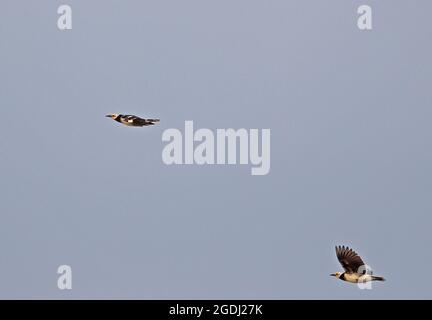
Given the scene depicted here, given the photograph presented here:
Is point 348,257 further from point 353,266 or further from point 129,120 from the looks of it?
point 129,120

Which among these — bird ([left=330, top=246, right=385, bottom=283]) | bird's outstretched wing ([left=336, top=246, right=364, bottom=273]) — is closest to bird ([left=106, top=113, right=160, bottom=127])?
bird's outstretched wing ([left=336, top=246, right=364, bottom=273])

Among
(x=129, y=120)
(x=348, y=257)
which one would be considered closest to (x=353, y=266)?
(x=348, y=257)

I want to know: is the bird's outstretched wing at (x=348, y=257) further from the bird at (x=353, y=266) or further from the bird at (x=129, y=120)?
the bird at (x=129, y=120)

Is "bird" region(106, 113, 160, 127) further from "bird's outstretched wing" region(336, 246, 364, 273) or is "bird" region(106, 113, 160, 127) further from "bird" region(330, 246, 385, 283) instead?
"bird" region(330, 246, 385, 283)

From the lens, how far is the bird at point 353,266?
4034cm

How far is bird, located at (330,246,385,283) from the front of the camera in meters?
40.3

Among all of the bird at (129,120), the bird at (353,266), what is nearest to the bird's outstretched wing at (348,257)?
the bird at (353,266)

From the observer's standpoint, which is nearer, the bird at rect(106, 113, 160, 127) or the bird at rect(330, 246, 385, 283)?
the bird at rect(330, 246, 385, 283)

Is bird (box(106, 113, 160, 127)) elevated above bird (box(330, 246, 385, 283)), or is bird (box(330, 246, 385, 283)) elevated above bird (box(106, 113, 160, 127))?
bird (box(106, 113, 160, 127))

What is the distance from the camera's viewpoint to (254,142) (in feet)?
158

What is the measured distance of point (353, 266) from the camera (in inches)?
1608
